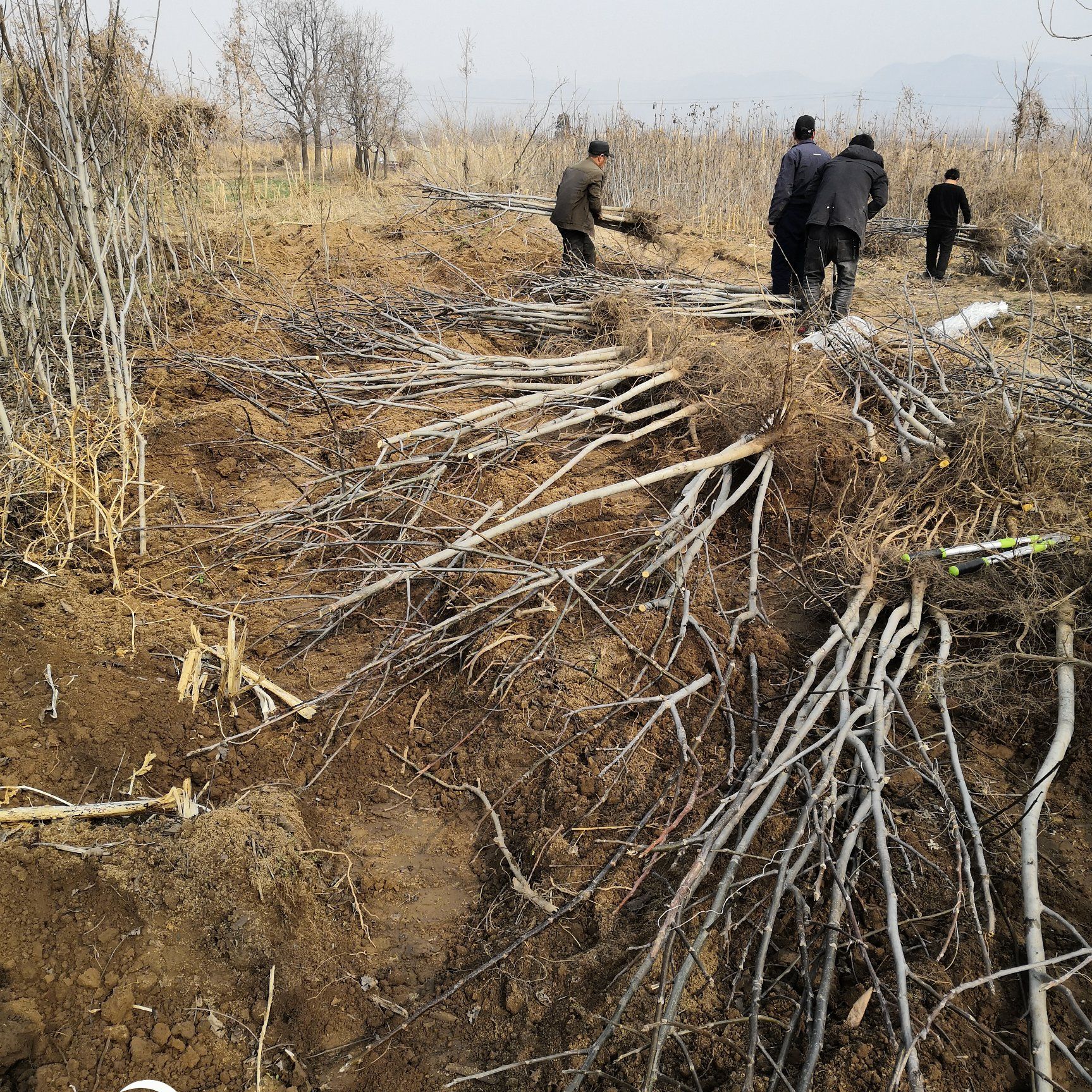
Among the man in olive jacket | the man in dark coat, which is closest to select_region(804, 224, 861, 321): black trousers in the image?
the man in dark coat

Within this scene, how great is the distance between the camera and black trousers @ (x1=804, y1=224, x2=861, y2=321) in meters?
5.74

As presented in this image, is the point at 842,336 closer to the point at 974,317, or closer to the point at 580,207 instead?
the point at 974,317

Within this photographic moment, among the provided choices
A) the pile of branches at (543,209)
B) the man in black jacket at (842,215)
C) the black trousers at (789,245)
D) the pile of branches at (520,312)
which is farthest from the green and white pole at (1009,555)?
the pile of branches at (543,209)

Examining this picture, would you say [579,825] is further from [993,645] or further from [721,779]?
[993,645]

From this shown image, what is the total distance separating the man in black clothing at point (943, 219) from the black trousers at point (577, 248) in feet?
15.5

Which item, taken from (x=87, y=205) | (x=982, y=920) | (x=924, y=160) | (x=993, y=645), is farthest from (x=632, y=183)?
(x=982, y=920)

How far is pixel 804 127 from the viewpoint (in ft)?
19.9

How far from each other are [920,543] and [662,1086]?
2230 mm

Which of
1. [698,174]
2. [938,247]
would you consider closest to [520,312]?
[938,247]

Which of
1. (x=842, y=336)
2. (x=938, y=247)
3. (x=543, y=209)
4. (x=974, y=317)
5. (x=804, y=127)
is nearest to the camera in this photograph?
(x=842, y=336)

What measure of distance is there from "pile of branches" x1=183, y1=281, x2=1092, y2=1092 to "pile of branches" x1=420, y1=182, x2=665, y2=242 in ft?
11.0

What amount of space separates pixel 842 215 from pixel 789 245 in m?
0.75

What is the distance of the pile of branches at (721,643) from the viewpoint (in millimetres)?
1926

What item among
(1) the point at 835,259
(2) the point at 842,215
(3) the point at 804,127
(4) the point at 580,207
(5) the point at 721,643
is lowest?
(5) the point at 721,643
